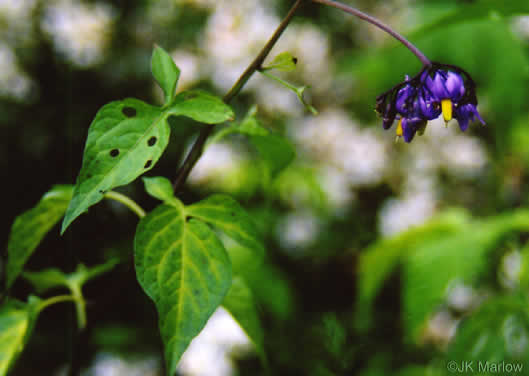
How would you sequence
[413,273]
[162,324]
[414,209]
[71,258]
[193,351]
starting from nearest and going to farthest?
[162,324] < [71,258] < [413,273] < [193,351] < [414,209]

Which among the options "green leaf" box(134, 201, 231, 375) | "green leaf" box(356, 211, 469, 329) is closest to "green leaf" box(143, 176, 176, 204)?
"green leaf" box(134, 201, 231, 375)

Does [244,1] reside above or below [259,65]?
below

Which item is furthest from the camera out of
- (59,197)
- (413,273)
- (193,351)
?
(193,351)

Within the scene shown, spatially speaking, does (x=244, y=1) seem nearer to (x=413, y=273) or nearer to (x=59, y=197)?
(x=413, y=273)

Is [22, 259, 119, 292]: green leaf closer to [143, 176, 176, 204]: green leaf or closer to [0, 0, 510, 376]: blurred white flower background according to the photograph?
[143, 176, 176, 204]: green leaf

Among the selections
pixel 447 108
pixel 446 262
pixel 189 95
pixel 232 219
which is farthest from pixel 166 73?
pixel 446 262

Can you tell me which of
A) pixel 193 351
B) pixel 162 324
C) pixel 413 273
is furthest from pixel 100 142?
pixel 193 351

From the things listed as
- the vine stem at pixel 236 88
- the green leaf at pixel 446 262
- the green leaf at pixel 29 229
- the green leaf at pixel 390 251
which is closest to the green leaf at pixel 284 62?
the vine stem at pixel 236 88
